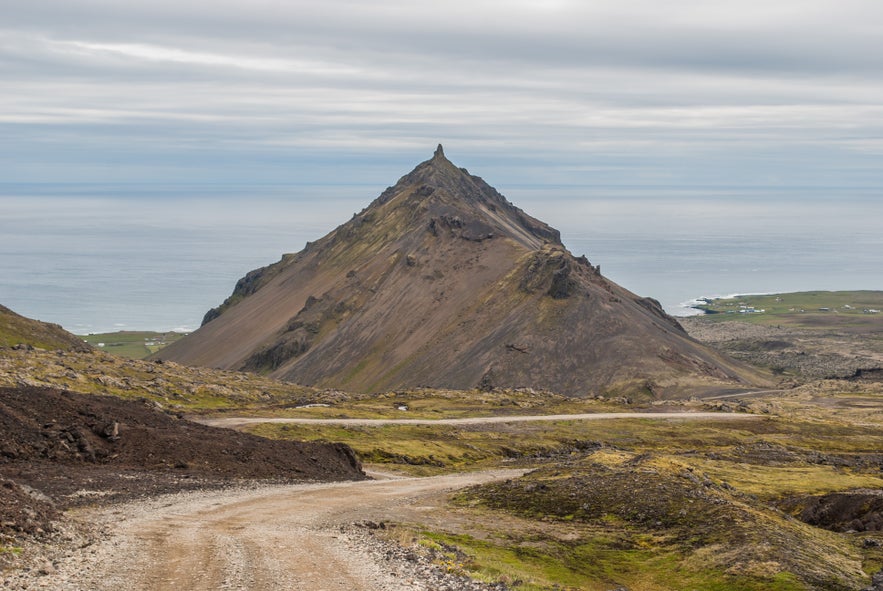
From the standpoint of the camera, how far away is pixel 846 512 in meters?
54.2

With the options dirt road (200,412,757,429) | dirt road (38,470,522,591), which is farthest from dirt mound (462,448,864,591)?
dirt road (200,412,757,429)

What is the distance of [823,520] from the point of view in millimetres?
54844

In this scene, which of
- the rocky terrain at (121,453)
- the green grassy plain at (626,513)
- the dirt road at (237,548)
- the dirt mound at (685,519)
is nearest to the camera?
the dirt road at (237,548)

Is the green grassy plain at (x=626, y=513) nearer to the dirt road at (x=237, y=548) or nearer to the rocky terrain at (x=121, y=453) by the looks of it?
the dirt road at (x=237, y=548)

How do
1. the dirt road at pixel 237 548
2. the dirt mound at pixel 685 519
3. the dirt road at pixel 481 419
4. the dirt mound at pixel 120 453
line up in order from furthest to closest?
the dirt road at pixel 481 419 → the dirt mound at pixel 120 453 → the dirt mound at pixel 685 519 → the dirt road at pixel 237 548

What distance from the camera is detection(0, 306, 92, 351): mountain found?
150 metres

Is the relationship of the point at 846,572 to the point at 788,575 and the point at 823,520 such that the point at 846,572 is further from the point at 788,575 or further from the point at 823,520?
the point at 823,520

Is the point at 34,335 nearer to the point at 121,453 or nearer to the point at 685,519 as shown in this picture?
the point at 121,453

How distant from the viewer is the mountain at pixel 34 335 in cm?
15012

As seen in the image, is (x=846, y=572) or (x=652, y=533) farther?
(x=652, y=533)

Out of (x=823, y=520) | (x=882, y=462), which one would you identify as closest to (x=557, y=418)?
(x=882, y=462)

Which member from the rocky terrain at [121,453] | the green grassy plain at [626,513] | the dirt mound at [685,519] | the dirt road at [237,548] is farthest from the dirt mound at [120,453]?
the dirt mound at [685,519]

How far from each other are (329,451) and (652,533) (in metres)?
30.1

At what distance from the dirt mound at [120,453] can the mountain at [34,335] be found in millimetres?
90555
